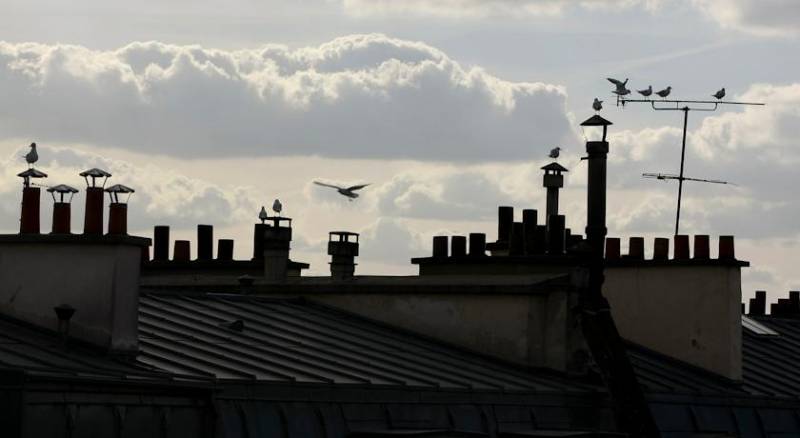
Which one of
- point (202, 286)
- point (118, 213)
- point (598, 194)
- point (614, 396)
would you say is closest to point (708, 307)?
point (598, 194)

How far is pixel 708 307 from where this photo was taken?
1763 inches

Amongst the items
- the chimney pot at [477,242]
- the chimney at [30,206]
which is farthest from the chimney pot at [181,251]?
the chimney at [30,206]

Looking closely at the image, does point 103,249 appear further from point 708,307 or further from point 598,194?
point 708,307

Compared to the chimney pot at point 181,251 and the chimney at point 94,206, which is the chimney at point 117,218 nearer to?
the chimney at point 94,206

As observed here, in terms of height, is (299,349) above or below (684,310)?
below

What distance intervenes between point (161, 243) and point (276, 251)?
685 cm

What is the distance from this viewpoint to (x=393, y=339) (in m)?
39.7

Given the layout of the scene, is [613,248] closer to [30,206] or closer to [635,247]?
[635,247]

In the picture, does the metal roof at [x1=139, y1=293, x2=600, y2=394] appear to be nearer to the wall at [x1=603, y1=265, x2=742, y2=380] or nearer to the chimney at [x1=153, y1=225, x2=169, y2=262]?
the wall at [x1=603, y1=265, x2=742, y2=380]

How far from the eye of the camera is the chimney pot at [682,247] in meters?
44.9

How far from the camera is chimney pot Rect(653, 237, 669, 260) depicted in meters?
45.4

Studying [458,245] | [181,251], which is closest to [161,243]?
[181,251]

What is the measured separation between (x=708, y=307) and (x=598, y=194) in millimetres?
4222

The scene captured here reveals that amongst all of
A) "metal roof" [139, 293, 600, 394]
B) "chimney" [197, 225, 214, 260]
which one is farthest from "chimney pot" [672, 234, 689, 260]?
"chimney" [197, 225, 214, 260]
